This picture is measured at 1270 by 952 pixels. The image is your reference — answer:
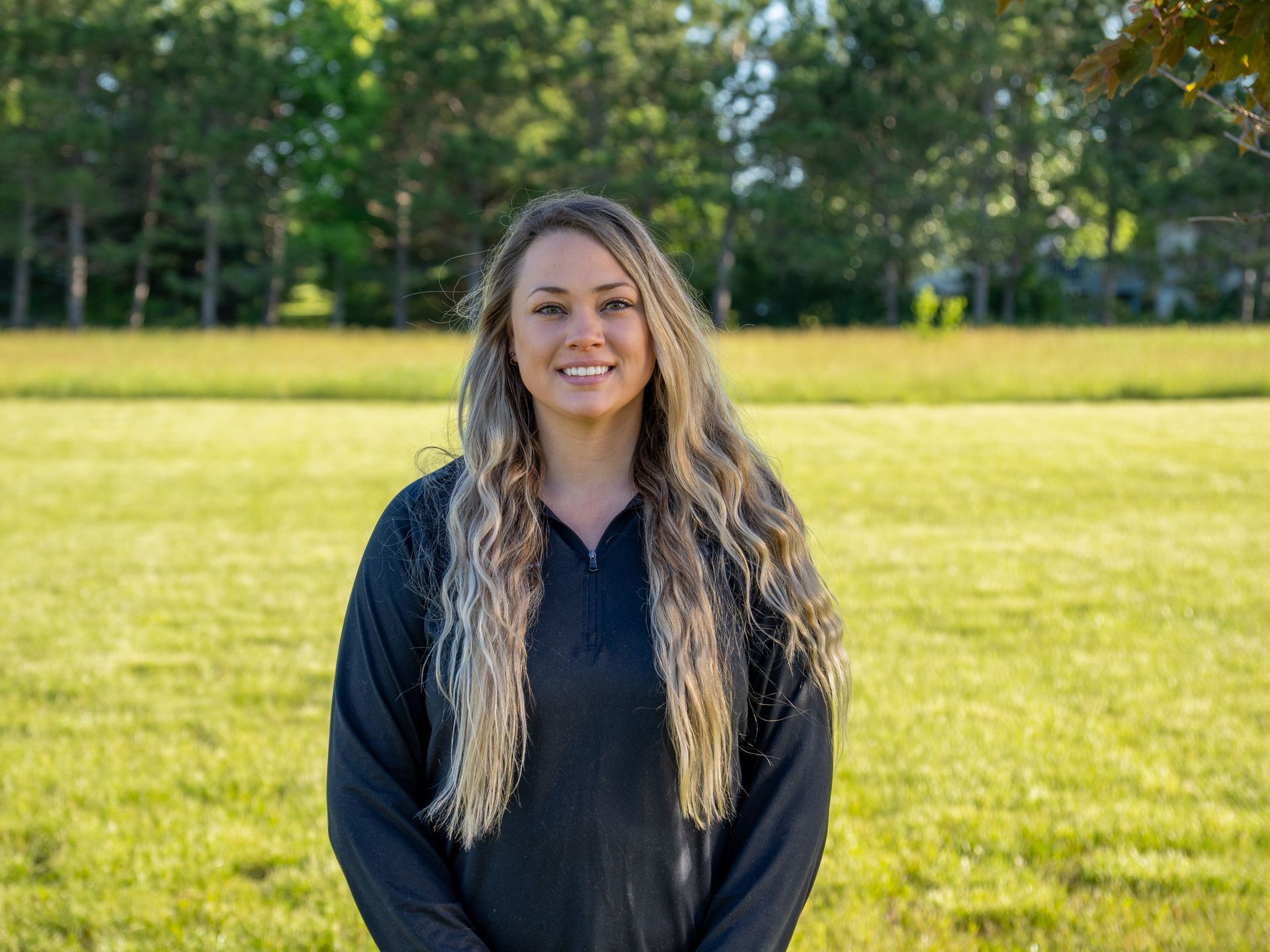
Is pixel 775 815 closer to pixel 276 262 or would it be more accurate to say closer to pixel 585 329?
pixel 585 329

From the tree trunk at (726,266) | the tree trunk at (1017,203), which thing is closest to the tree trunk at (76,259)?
the tree trunk at (726,266)

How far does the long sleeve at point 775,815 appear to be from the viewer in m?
1.78

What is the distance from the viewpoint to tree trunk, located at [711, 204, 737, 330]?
37656 mm

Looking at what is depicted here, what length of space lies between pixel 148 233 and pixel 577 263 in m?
38.7

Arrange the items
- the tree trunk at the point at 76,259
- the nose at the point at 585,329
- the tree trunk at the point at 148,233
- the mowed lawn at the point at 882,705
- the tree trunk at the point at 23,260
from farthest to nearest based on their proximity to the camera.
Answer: the tree trunk at the point at 148,233 < the tree trunk at the point at 76,259 < the tree trunk at the point at 23,260 < the mowed lawn at the point at 882,705 < the nose at the point at 585,329

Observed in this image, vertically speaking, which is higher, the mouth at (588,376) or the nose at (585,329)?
the nose at (585,329)

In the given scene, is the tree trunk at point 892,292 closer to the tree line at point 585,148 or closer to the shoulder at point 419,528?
the tree line at point 585,148

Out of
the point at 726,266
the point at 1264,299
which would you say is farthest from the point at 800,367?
the point at 1264,299

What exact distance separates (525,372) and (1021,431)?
39.1ft

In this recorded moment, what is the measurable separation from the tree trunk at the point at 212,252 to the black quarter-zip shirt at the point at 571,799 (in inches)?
1434

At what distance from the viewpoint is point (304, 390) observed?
1809 centimetres

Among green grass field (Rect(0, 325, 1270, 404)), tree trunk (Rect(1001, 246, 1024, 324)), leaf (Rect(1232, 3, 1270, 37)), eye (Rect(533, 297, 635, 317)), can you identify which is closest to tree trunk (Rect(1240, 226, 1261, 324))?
tree trunk (Rect(1001, 246, 1024, 324))

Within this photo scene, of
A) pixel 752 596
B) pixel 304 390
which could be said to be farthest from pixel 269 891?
pixel 304 390

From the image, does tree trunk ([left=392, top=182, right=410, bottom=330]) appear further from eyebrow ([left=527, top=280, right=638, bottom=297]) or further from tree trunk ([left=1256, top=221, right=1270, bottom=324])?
eyebrow ([left=527, top=280, right=638, bottom=297])
